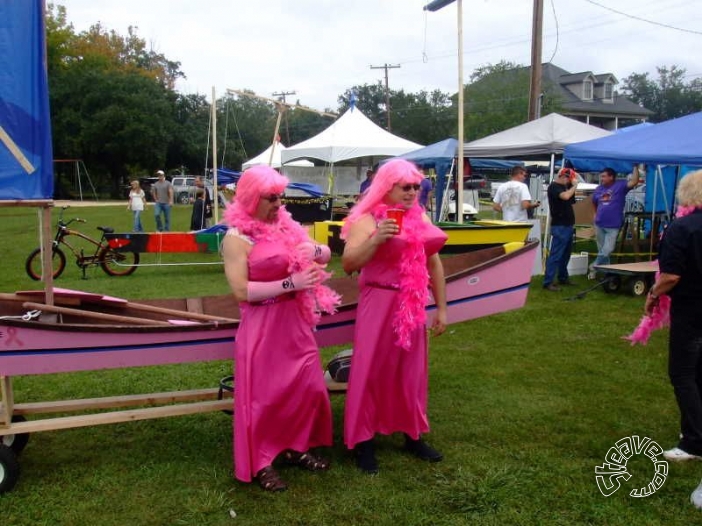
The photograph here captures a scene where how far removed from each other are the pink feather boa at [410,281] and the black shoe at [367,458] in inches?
24.5

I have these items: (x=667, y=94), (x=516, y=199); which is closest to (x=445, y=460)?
(x=516, y=199)

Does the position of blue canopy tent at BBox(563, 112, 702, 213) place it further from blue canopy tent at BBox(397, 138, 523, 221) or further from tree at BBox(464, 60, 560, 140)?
tree at BBox(464, 60, 560, 140)

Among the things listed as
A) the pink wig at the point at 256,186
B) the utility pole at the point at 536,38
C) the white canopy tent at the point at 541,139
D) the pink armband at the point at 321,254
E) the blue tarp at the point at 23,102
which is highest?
the utility pole at the point at 536,38

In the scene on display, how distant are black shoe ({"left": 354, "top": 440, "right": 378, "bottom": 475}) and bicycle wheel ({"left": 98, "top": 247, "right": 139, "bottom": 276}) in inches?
305

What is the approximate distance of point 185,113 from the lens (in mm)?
45938

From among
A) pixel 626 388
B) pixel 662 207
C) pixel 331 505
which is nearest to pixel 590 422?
pixel 626 388

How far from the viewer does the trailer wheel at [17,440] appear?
3.54 m

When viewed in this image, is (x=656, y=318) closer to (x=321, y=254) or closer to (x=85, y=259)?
(x=321, y=254)

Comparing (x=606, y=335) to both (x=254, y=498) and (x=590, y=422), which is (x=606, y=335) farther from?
(x=254, y=498)

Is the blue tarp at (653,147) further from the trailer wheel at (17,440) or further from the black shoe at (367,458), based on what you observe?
the trailer wheel at (17,440)

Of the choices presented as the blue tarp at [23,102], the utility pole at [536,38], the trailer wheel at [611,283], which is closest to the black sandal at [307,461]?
the blue tarp at [23,102]

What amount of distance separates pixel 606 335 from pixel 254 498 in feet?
14.1

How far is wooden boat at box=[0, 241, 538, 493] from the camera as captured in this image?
122 inches

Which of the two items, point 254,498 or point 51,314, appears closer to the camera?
point 254,498
